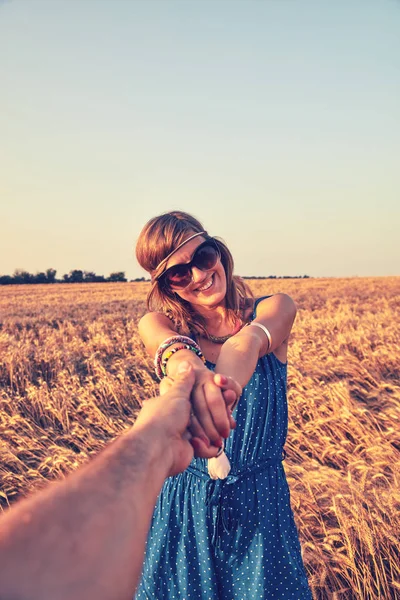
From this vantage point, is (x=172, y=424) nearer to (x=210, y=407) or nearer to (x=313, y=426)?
(x=210, y=407)

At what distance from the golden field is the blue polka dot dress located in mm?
612

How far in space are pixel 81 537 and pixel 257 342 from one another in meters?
1.29

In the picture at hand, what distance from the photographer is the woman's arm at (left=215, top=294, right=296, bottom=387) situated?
1.74m

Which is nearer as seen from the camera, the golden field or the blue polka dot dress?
the blue polka dot dress

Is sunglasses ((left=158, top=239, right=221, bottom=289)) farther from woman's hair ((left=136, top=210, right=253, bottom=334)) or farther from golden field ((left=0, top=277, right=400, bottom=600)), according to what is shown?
golden field ((left=0, top=277, right=400, bottom=600))

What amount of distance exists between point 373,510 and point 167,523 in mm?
1590

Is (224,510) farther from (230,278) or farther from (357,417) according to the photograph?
(357,417)

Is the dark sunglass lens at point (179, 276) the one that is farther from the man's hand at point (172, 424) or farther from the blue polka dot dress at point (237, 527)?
the man's hand at point (172, 424)

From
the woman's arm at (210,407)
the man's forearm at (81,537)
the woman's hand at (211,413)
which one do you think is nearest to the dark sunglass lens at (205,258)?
the woman's arm at (210,407)

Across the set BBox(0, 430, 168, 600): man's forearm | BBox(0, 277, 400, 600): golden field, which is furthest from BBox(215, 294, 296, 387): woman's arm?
BBox(0, 430, 168, 600): man's forearm

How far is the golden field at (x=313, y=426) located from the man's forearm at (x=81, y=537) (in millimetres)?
1096

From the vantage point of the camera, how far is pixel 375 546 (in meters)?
2.70

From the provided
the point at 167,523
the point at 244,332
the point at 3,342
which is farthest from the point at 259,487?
the point at 3,342

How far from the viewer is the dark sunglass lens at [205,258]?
2.14 metres
